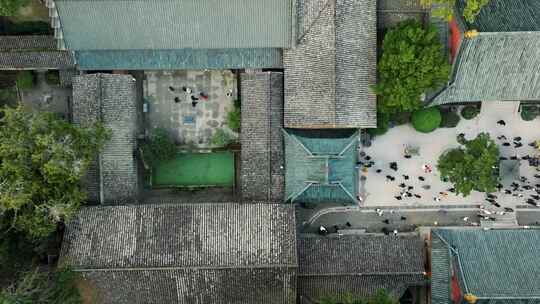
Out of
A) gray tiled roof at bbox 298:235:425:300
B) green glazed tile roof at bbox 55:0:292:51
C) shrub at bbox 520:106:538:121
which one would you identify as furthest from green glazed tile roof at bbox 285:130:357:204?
shrub at bbox 520:106:538:121

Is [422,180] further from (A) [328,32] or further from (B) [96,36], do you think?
(B) [96,36]

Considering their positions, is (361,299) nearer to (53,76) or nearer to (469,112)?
(469,112)

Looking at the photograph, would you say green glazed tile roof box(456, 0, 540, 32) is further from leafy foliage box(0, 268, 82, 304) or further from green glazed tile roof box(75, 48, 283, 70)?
leafy foliage box(0, 268, 82, 304)

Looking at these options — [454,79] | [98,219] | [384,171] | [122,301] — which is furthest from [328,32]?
[122,301]

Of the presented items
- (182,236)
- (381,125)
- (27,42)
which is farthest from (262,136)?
(27,42)

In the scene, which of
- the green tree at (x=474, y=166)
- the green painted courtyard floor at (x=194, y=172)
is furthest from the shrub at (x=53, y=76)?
the green tree at (x=474, y=166)

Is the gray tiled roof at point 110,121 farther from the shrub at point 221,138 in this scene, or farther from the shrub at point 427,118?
the shrub at point 427,118
